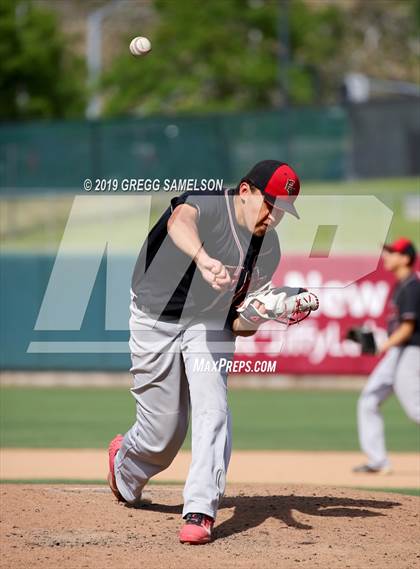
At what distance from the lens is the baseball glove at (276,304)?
6.00 metres

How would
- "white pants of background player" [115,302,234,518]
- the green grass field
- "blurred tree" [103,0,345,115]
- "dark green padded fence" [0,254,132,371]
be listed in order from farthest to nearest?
"blurred tree" [103,0,345,115] < "dark green padded fence" [0,254,132,371] < the green grass field < "white pants of background player" [115,302,234,518]

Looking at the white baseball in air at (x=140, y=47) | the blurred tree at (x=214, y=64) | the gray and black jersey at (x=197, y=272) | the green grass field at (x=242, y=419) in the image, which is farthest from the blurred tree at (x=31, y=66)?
the gray and black jersey at (x=197, y=272)

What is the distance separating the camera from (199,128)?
24156 millimetres

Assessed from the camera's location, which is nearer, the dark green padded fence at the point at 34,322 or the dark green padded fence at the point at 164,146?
the dark green padded fence at the point at 34,322

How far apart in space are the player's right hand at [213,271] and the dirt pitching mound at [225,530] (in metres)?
1.40

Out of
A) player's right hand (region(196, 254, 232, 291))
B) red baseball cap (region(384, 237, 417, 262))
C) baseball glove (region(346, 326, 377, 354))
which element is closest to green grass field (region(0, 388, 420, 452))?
baseball glove (region(346, 326, 377, 354))

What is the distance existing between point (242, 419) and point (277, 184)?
368 inches

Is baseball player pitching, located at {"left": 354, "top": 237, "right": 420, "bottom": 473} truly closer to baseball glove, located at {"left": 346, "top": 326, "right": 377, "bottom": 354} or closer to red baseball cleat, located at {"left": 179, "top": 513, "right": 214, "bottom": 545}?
baseball glove, located at {"left": 346, "top": 326, "right": 377, "bottom": 354}

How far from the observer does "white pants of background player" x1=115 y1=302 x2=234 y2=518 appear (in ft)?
19.9

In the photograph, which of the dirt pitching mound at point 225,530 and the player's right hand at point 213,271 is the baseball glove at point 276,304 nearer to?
the player's right hand at point 213,271

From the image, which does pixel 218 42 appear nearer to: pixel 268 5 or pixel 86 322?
pixel 268 5

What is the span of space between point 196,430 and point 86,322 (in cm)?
1226

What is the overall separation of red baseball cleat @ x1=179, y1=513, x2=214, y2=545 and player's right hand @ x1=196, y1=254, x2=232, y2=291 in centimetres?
128

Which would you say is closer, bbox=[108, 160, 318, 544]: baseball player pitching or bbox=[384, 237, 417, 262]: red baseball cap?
bbox=[108, 160, 318, 544]: baseball player pitching
